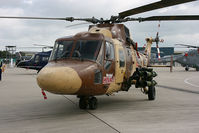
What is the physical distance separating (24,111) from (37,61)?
17741mm

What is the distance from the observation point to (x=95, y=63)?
591cm

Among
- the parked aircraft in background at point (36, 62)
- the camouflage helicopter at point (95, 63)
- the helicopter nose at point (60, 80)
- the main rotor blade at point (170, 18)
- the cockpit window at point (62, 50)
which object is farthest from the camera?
the parked aircraft in background at point (36, 62)

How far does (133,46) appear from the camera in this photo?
907 cm

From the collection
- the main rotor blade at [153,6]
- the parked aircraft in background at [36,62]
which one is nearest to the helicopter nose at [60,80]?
the main rotor blade at [153,6]

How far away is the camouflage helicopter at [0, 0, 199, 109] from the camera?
5.18m

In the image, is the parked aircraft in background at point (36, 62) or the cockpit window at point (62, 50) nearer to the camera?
the cockpit window at point (62, 50)

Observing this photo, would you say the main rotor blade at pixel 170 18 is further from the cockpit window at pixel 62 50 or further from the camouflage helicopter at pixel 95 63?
the cockpit window at pixel 62 50

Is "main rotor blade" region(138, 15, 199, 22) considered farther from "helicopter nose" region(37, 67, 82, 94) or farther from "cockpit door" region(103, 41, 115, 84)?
"helicopter nose" region(37, 67, 82, 94)

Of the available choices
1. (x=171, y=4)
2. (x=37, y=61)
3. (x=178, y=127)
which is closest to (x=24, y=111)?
(x=178, y=127)

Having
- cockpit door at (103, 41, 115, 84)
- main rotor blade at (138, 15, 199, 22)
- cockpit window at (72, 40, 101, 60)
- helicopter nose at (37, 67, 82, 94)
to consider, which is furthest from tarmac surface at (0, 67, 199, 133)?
main rotor blade at (138, 15, 199, 22)

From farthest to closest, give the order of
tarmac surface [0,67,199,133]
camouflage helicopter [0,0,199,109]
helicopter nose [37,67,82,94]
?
camouflage helicopter [0,0,199,109] < helicopter nose [37,67,82,94] < tarmac surface [0,67,199,133]

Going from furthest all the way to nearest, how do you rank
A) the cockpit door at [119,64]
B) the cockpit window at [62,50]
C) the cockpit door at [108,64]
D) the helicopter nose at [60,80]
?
the cockpit door at [119,64] < the cockpit door at [108,64] < the cockpit window at [62,50] < the helicopter nose at [60,80]

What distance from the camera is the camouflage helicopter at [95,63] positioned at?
204 inches

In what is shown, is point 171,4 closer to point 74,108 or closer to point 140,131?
point 140,131
